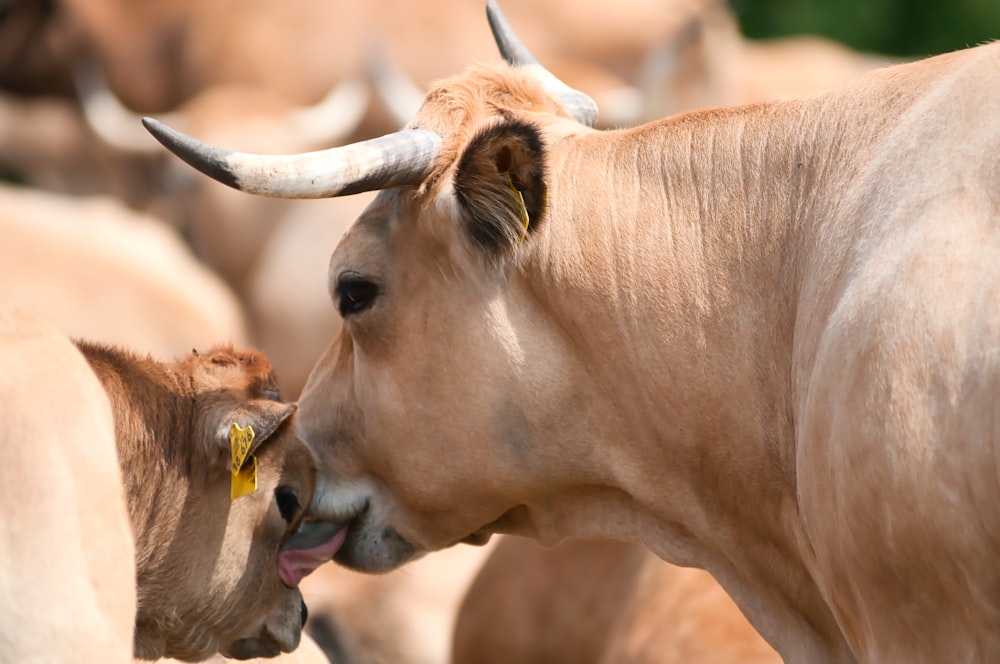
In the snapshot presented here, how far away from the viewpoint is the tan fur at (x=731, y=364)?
3.48 metres

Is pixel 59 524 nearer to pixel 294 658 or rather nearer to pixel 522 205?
pixel 522 205

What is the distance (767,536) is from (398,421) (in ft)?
3.52

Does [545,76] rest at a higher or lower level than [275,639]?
higher

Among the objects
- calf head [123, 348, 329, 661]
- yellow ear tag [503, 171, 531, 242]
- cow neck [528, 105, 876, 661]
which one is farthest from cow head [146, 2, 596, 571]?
calf head [123, 348, 329, 661]

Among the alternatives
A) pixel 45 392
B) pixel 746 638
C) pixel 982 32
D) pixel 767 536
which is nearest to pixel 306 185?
pixel 45 392

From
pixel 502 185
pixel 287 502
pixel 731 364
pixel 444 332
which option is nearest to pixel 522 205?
pixel 502 185

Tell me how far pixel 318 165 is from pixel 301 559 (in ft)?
3.90

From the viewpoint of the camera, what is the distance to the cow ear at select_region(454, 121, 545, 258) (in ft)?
13.9

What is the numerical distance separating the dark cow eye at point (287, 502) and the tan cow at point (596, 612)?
142 centimetres

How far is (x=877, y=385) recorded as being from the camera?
3521 millimetres

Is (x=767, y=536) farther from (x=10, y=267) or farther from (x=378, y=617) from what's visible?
(x=10, y=267)

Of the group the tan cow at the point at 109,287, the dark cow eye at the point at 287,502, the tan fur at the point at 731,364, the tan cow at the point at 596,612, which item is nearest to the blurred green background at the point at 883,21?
the tan cow at the point at 109,287

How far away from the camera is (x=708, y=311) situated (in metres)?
4.22

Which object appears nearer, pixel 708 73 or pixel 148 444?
pixel 148 444
